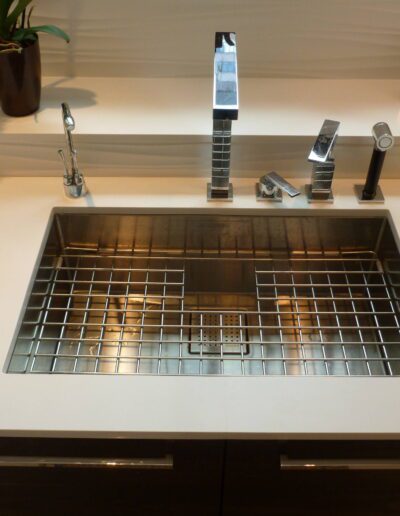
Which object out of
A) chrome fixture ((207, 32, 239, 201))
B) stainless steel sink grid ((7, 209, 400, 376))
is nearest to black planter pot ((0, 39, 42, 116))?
stainless steel sink grid ((7, 209, 400, 376))

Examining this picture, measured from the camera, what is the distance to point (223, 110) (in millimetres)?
992

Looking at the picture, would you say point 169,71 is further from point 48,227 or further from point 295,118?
point 48,227

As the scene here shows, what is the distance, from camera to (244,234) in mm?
1293

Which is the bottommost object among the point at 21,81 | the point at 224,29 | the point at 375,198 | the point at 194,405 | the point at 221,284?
the point at 194,405

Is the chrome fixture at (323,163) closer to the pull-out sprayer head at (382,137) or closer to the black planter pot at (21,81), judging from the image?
the pull-out sprayer head at (382,137)

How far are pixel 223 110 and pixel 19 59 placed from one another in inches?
20.3

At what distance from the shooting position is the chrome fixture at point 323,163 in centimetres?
112
